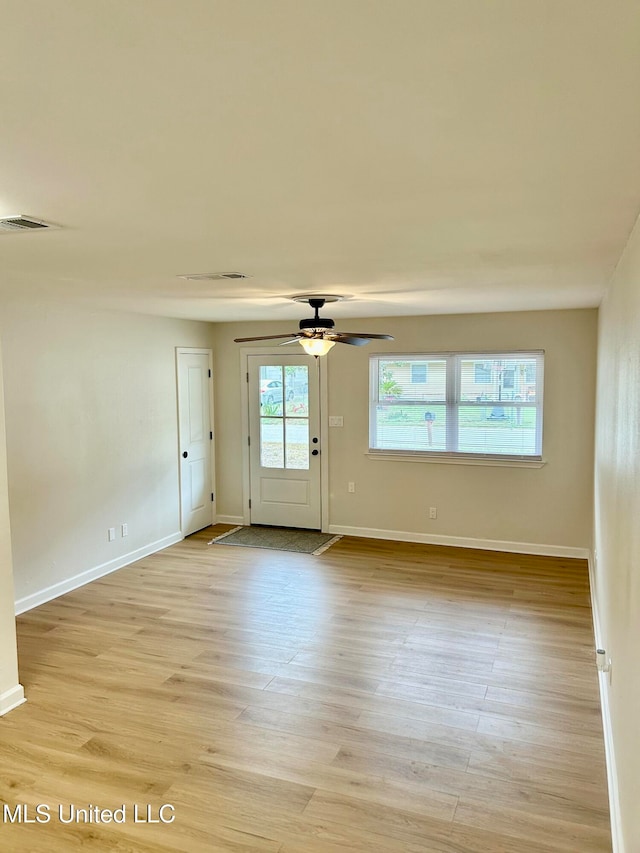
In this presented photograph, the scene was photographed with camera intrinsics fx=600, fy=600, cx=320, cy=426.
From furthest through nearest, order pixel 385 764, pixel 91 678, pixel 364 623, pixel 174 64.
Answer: pixel 364 623 < pixel 91 678 < pixel 385 764 < pixel 174 64

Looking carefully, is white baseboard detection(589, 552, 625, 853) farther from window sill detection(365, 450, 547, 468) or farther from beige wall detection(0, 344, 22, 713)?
beige wall detection(0, 344, 22, 713)

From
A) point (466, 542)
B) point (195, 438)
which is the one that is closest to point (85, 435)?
point (195, 438)

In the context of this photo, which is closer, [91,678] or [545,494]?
[91,678]

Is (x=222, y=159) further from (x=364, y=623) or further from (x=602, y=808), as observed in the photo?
Result: (x=364, y=623)

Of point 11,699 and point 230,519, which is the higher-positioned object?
point 230,519


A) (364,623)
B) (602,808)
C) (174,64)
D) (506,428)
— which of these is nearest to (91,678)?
(364,623)

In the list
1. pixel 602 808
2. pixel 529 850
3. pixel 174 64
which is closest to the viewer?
pixel 174 64

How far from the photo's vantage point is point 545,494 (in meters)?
5.84

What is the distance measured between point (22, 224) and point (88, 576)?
373cm

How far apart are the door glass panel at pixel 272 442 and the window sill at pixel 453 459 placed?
1071 millimetres

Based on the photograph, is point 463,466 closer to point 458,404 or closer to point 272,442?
point 458,404

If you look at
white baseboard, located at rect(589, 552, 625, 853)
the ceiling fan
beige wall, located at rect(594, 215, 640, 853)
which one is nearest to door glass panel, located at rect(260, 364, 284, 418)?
the ceiling fan

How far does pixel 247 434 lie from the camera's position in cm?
711

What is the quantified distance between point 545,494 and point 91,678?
14.1ft
